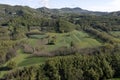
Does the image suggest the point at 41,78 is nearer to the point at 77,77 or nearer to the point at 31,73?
the point at 31,73

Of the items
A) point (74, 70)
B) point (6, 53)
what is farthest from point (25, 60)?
point (74, 70)

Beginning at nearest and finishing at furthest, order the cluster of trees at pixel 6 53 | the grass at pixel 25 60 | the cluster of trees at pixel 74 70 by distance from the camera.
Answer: the cluster of trees at pixel 74 70 < the grass at pixel 25 60 < the cluster of trees at pixel 6 53

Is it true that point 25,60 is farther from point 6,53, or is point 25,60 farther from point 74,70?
point 74,70

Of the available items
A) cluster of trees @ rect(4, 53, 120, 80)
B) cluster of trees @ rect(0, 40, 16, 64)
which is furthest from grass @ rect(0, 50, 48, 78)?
cluster of trees @ rect(4, 53, 120, 80)

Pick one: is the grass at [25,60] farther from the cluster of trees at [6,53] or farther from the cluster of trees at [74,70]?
the cluster of trees at [74,70]

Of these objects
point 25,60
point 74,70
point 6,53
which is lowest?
point 25,60

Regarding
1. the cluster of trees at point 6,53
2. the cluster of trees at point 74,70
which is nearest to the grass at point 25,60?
the cluster of trees at point 6,53

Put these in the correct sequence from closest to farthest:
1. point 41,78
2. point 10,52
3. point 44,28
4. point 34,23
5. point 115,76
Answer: point 41,78
point 115,76
point 10,52
point 44,28
point 34,23

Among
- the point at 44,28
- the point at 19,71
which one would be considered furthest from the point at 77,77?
the point at 44,28
